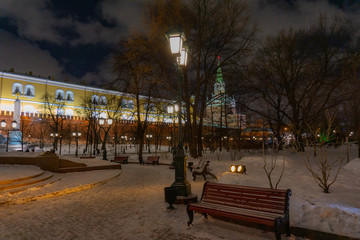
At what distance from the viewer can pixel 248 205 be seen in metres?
4.52

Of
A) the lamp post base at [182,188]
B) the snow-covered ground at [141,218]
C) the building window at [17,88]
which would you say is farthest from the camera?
the building window at [17,88]

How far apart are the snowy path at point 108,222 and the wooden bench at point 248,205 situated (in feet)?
1.11

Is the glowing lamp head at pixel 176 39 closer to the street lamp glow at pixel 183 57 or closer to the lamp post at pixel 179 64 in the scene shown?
the lamp post at pixel 179 64

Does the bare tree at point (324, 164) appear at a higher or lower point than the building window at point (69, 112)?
lower

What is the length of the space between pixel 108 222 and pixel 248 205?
3165 millimetres

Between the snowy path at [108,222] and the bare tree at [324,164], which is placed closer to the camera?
the snowy path at [108,222]

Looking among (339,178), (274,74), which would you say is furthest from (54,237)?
(274,74)

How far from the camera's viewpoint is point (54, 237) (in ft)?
14.0

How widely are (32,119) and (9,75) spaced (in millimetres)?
13227

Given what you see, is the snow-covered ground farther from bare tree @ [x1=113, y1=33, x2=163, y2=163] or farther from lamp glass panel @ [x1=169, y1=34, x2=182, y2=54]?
bare tree @ [x1=113, y1=33, x2=163, y2=163]

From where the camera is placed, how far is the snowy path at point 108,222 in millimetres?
4309

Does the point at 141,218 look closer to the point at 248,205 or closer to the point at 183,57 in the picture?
the point at 248,205

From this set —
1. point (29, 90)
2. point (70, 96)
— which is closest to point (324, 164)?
point (29, 90)

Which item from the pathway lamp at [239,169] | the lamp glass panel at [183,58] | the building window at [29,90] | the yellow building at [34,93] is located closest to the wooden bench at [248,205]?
the lamp glass panel at [183,58]
